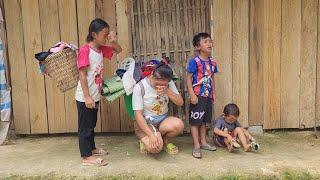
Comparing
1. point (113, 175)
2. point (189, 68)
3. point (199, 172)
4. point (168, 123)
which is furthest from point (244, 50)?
point (113, 175)

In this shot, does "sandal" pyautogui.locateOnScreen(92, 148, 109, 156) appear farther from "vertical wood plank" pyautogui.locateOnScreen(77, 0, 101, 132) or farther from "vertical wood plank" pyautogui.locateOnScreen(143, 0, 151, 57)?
"vertical wood plank" pyautogui.locateOnScreen(77, 0, 101, 132)

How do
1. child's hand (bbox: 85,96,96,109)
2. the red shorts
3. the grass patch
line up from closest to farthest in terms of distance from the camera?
the grass patch, child's hand (bbox: 85,96,96,109), the red shorts

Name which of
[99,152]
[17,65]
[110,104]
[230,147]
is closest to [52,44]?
[17,65]

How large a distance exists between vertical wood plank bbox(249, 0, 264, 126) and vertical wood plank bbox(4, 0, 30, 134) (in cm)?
287

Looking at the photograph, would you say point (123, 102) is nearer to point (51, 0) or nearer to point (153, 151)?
point (153, 151)

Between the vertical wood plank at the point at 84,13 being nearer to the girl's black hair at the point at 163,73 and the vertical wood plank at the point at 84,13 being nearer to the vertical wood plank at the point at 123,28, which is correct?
the vertical wood plank at the point at 123,28

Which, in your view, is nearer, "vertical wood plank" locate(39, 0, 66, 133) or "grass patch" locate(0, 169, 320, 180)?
"grass patch" locate(0, 169, 320, 180)

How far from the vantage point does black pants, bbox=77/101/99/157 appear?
491 centimetres

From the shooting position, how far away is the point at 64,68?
4.82 metres

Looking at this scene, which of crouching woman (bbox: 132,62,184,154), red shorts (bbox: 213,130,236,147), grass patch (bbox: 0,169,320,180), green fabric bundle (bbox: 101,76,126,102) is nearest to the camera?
grass patch (bbox: 0,169,320,180)

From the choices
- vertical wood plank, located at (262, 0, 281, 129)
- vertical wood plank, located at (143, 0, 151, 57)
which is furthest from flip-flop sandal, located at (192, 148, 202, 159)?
vertical wood plank, located at (143, 0, 151, 57)

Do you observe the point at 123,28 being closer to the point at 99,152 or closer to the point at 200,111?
the point at 200,111

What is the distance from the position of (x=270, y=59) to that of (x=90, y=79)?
2337mm

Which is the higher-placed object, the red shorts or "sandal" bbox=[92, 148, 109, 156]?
the red shorts
